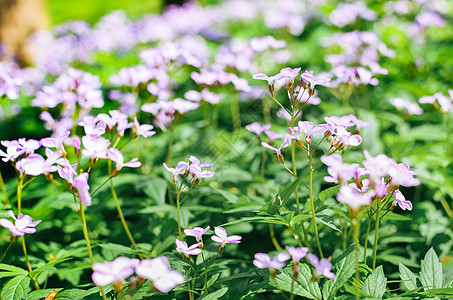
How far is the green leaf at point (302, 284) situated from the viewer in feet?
4.80

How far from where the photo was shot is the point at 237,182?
260 centimetres

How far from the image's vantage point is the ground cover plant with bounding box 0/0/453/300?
1508 millimetres

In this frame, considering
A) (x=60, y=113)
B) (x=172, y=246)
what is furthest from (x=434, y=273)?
(x=60, y=113)

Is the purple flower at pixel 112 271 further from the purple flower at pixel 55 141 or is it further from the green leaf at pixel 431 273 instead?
the green leaf at pixel 431 273

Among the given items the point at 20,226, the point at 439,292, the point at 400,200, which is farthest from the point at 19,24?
the point at 439,292

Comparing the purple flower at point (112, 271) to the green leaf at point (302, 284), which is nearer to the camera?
the purple flower at point (112, 271)

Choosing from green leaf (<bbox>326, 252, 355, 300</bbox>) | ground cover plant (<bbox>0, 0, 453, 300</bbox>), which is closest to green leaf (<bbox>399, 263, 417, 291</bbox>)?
ground cover plant (<bbox>0, 0, 453, 300</bbox>)

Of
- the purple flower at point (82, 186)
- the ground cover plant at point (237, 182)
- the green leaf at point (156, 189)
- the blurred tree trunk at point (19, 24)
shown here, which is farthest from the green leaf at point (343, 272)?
the blurred tree trunk at point (19, 24)

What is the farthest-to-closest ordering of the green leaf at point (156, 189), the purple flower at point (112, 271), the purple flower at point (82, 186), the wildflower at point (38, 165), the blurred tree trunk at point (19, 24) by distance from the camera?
the blurred tree trunk at point (19, 24) < the green leaf at point (156, 189) < the wildflower at point (38, 165) < the purple flower at point (82, 186) < the purple flower at point (112, 271)

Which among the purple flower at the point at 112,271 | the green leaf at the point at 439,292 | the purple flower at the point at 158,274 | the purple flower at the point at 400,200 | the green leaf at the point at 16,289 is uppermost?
the purple flower at the point at 112,271

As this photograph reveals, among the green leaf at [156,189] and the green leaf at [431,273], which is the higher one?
the green leaf at [156,189]

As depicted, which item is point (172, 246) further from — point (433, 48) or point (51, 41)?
point (51, 41)

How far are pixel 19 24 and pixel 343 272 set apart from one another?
705 centimetres

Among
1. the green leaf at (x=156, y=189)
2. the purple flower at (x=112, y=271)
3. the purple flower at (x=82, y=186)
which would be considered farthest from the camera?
the green leaf at (x=156, y=189)
